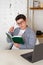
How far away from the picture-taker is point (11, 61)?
5.50 ft

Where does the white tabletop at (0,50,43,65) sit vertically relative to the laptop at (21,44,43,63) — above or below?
below

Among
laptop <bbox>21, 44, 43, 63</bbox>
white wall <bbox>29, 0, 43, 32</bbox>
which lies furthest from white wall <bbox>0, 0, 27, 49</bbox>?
laptop <bbox>21, 44, 43, 63</bbox>

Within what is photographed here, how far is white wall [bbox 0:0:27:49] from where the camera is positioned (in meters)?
3.26

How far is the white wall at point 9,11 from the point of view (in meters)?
3.26

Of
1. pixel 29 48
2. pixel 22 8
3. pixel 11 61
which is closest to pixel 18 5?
pixel 22 8

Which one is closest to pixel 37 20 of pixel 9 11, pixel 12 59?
pixel 9 11

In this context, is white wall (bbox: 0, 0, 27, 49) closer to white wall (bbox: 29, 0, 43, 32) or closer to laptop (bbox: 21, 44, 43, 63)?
white wall (bbox: 29, 0, 43, 32)

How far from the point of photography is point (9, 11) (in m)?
3.33

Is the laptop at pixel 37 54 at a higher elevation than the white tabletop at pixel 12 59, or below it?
higher

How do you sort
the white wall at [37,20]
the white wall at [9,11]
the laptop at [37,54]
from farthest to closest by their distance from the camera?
the white wall at [37,20], the white wall at [9,11], the laptop at [37,54]

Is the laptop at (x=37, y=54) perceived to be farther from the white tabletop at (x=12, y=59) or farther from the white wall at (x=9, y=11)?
the white wall at (x=9, y=11)

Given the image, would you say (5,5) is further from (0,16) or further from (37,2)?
(37,2)

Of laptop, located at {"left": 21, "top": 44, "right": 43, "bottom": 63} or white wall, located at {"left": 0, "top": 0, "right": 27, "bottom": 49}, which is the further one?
white wall, located at {"left": 0, "top": 0, "right": 27, "bottom": 49}

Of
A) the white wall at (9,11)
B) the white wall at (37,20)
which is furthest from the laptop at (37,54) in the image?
the white wall at (37,20)
